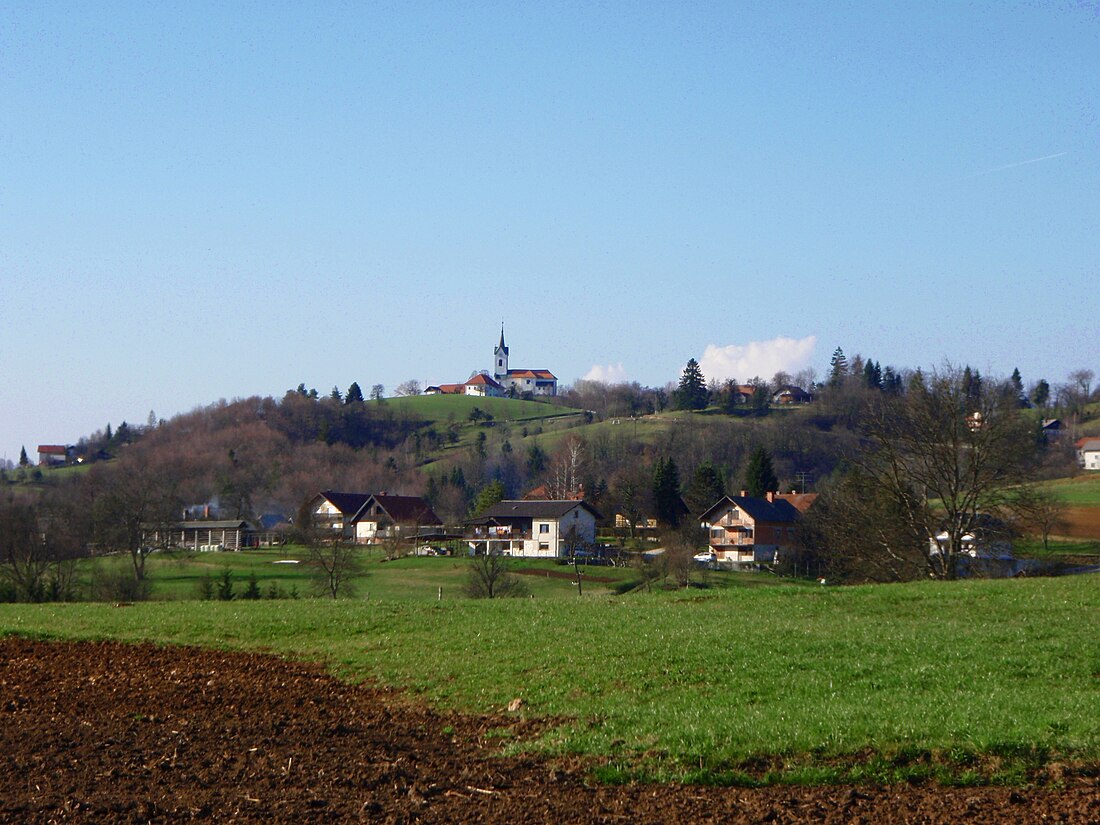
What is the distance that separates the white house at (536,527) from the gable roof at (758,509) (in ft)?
42.2

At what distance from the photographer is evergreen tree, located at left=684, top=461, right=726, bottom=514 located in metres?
109

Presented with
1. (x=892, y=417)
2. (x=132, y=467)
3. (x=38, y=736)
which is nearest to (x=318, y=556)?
(x=892, y=417)

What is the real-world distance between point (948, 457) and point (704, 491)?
6792 cm

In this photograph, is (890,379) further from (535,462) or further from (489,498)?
(489,498)

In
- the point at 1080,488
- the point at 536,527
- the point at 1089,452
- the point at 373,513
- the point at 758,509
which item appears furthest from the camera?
the point at 1089,452

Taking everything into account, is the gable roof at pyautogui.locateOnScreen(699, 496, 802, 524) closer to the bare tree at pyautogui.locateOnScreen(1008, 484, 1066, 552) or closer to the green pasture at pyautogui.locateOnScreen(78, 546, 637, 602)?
the green pasture at pyautogui.locateOnScreen(78, 546, 637, 602)

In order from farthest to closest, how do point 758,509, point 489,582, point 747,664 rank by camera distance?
point 758,509, point 489,582, point 747,664

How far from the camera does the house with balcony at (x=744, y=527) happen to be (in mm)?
97925

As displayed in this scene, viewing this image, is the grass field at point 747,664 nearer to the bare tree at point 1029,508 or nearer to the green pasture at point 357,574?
the bare tree at point 1029,508

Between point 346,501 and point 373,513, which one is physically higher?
point 346,501

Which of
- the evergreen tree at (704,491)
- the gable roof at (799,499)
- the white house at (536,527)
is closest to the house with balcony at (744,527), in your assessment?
the gable roof at (799,499)

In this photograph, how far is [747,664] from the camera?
623 inches

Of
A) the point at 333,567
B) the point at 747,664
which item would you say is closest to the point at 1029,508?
the point at 747,664

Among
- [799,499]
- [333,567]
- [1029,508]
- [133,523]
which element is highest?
[799,499]
